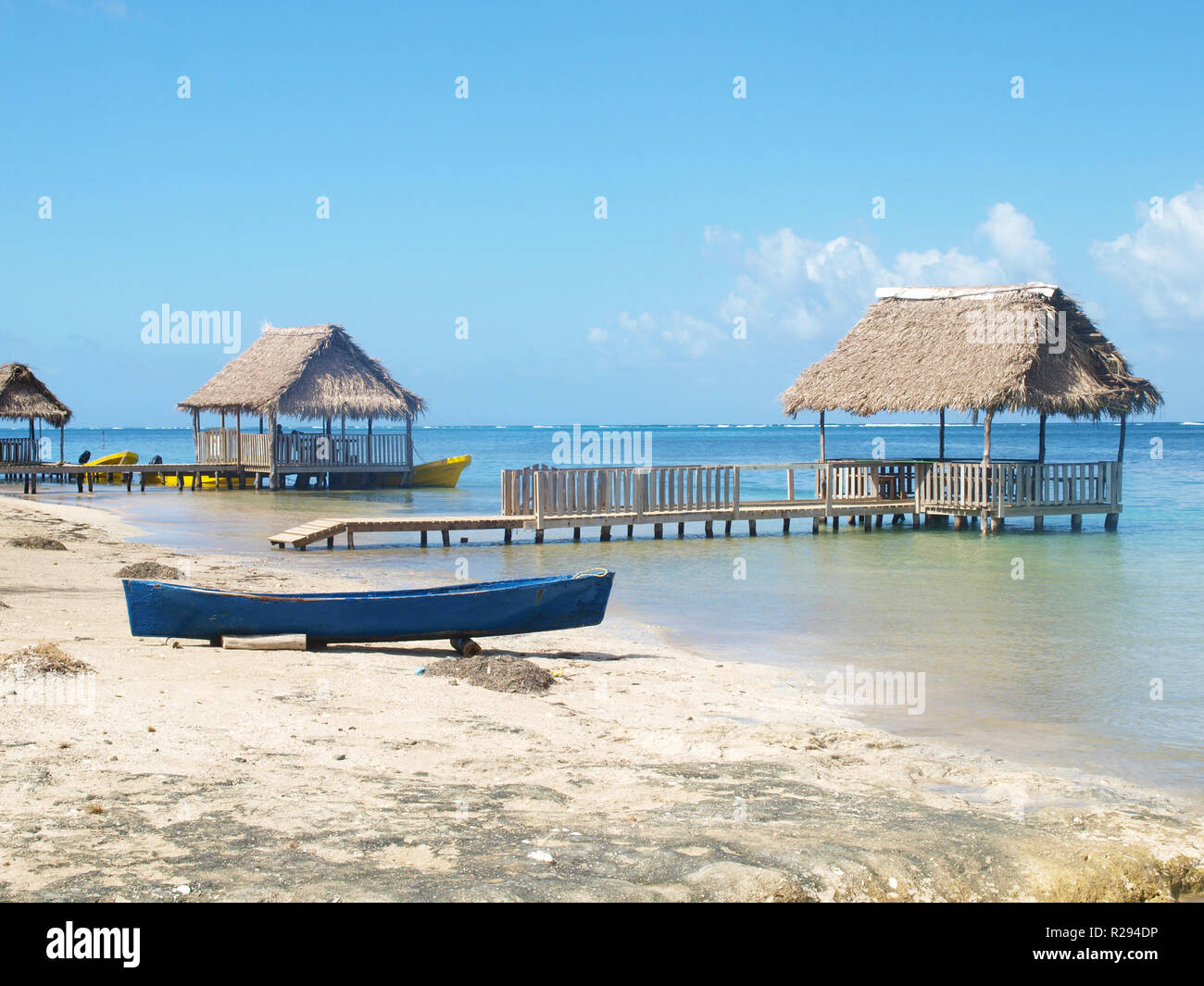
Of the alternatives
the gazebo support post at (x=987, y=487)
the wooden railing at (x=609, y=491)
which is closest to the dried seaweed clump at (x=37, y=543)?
the wooden railing at (x=609, y=491)

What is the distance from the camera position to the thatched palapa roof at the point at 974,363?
76.8 ft

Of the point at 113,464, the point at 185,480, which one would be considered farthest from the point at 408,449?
the point at 113,464

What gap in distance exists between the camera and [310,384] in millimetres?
37719

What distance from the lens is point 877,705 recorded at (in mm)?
9055

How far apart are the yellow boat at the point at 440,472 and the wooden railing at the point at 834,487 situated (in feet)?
53.9

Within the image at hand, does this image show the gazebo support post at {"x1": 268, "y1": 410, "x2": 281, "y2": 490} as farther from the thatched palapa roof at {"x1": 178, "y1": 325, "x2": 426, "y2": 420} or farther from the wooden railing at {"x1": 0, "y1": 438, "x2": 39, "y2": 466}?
the wooden railing at {"x1": 0, "y1": 438, "x2": 39, "y2": 466}

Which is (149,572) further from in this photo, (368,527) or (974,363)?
(974,363)

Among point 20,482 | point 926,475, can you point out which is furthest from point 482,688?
point 20,482

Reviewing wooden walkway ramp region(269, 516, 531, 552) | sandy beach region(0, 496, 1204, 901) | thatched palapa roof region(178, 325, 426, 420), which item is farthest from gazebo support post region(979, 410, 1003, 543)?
thatched palapa roof region(178, 325, 426, 420)

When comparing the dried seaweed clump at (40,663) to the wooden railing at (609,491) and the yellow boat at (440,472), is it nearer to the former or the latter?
the wooden railing at (609,491)

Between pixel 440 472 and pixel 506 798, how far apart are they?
34931 millimetres

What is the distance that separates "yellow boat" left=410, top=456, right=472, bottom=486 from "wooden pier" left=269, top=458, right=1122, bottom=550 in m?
15.8

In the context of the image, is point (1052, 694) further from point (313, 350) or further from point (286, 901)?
point (313, 350)
